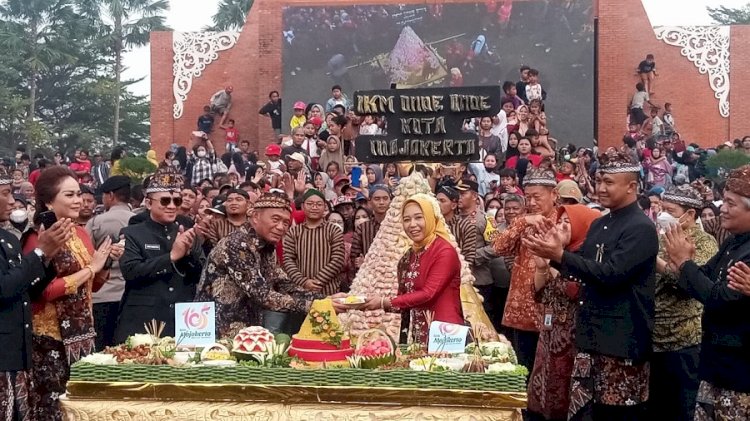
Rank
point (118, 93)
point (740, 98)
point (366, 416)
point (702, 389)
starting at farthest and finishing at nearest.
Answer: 1. point (118, 93)
2. point (740, 98)
3. point (702, 389)
4. point (366, 416)

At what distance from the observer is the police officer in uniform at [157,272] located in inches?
257

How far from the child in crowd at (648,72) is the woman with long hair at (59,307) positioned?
18.2 m

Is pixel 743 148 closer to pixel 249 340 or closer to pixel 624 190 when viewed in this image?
pixel 624 190

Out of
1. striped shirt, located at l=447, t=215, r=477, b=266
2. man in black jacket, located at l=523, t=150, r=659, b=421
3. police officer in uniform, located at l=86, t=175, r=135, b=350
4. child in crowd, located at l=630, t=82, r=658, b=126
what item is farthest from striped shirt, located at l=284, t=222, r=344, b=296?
child in crowd, located at l=630, t=82, r=658, b=126

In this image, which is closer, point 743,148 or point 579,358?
point 579,358

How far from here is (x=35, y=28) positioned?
3741cm

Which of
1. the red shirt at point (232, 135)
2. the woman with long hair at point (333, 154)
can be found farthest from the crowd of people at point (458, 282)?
the red shirt at point (232, 135)

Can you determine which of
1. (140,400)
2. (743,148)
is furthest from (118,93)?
(140,400)

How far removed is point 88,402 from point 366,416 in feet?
4.64

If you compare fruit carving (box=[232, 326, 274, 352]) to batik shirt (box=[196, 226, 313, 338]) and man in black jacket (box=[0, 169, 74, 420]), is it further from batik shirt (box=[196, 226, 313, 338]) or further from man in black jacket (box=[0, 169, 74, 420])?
man in black jacket (box=[0, 169, 74, 420])

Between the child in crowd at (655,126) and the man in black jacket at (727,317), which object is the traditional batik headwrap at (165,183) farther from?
the child in crowd at (655,126)

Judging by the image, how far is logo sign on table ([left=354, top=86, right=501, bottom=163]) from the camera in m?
7.57

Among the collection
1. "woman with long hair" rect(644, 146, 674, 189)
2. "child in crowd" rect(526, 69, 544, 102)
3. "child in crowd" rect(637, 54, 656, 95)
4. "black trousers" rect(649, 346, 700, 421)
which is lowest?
"black trousers" rect(649, 346, 700, 421)

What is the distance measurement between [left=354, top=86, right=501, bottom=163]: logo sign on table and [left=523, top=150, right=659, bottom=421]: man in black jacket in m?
1.67
